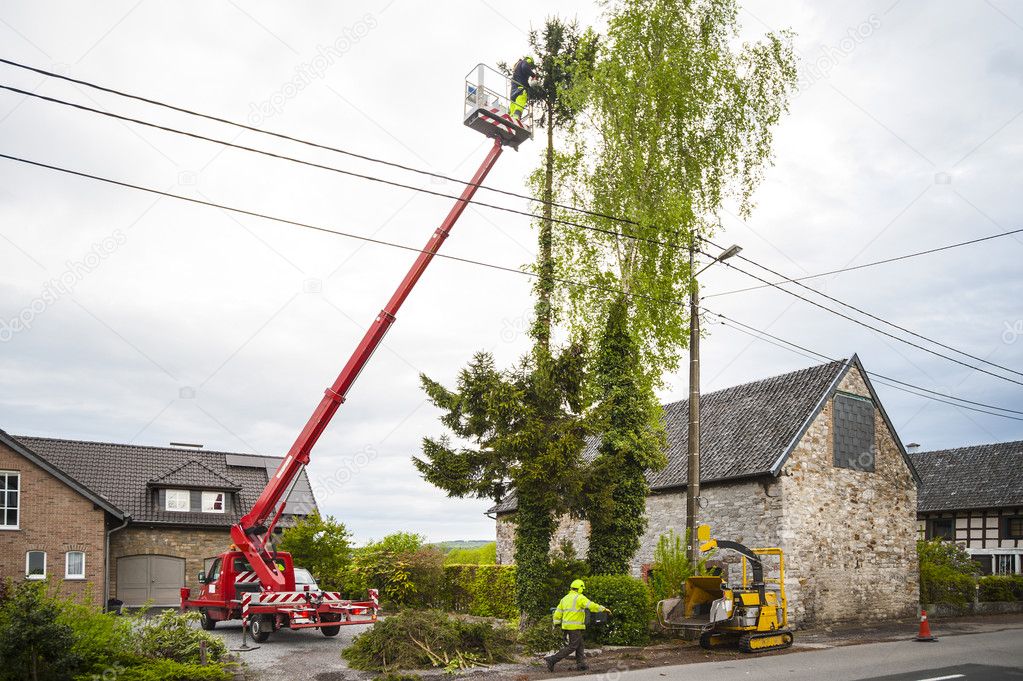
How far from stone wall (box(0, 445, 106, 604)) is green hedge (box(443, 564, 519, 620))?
11.7 m

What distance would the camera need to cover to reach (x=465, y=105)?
17.3m

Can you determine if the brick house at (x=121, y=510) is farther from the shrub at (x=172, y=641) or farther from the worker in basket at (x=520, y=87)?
the worker in basket at (x=520, y=87)

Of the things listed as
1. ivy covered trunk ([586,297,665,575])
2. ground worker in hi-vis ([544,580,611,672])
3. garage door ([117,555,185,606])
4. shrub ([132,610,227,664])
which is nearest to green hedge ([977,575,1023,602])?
ivy covered trunk ([586,297,665,575])

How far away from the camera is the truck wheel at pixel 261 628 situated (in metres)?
16.6

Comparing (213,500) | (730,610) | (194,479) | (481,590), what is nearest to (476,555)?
(213,500)

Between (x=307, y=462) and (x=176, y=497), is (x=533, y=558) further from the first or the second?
(x=176, y=497)

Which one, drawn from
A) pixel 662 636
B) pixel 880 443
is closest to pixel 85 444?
pixel 662 636

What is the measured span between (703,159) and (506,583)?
1403 centimetres

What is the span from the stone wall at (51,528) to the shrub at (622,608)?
678 inches

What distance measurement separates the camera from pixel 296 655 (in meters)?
15.2

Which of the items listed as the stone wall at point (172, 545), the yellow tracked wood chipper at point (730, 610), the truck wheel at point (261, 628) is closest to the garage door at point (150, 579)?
the stone wall at point (172, 545)

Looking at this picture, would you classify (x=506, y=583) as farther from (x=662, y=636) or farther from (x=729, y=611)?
(x=729, y=611)

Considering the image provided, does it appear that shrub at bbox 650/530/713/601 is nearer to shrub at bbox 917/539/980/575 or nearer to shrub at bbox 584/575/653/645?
shrub at bbox 584/575/653/645

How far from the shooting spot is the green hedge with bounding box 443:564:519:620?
23.7 m
